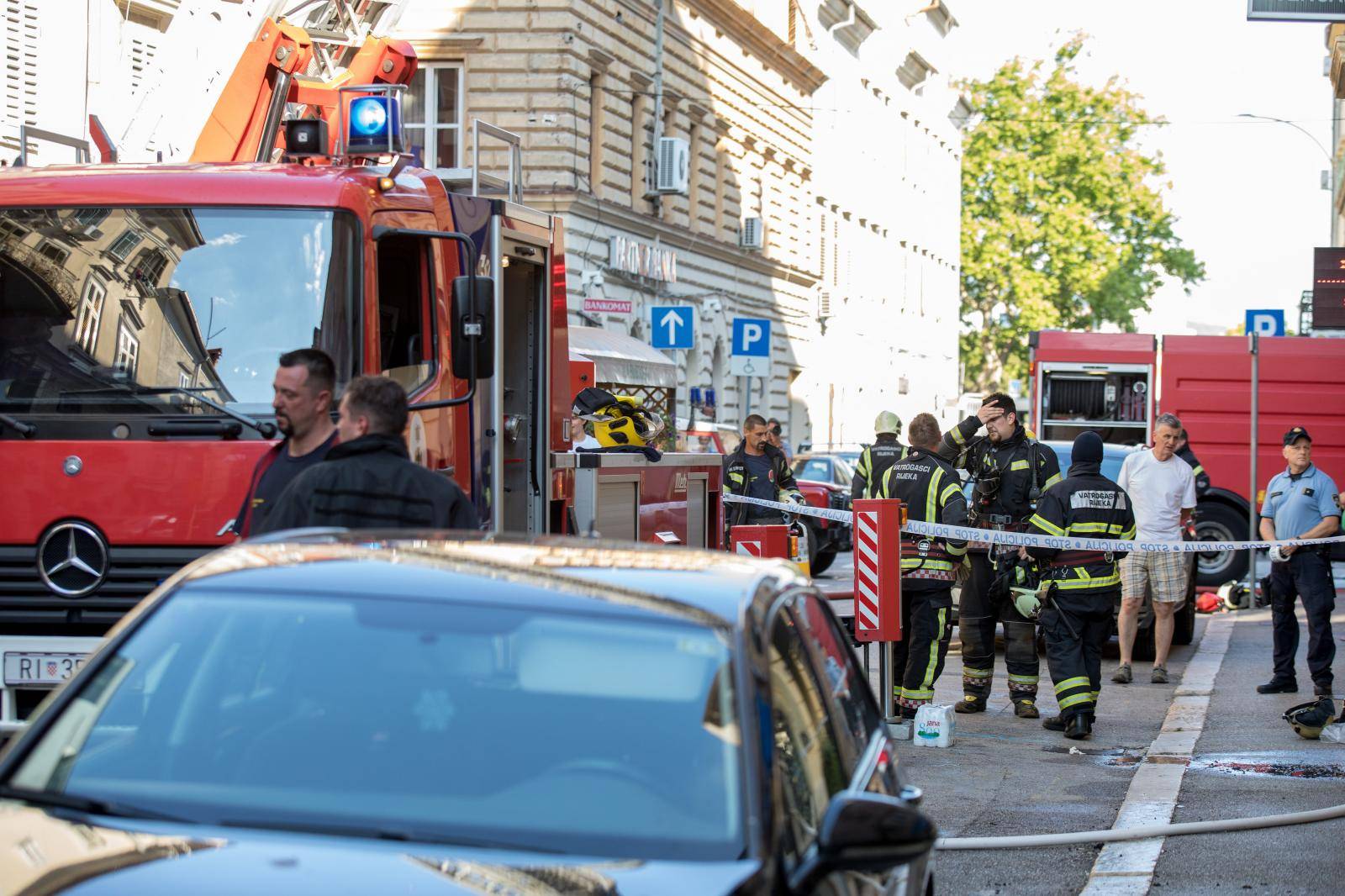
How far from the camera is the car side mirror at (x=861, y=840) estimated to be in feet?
11.4

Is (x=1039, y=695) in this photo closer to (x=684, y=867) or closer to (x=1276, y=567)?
(x=1276, y=567)

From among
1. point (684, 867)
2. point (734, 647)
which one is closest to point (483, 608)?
point (734, 647)

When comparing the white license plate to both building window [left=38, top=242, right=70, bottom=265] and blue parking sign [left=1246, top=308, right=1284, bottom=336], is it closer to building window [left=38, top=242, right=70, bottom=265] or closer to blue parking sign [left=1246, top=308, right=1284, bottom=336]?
building window [left=38, top=242, right=70, bottom=265]

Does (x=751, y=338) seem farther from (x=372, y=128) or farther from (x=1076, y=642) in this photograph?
(x=372, y=128)

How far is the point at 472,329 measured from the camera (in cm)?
797

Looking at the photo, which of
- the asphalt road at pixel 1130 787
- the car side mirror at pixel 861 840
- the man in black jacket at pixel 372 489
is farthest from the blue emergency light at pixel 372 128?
the car side mirror at pixel 861 840

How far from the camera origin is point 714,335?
3931cm

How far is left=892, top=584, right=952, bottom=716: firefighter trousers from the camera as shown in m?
11.1

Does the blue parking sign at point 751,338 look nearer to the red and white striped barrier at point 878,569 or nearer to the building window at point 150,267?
the red and white striped barrier at point 878,569

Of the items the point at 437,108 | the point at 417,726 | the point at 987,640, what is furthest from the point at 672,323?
the point at 417,726

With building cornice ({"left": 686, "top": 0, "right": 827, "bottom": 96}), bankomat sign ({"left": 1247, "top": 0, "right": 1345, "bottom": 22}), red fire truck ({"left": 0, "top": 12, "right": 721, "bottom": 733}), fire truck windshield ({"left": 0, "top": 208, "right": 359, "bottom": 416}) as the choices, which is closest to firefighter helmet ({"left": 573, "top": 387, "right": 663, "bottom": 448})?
red fire truck ({"left": 0, "top": 12, "right": 721, "bottom": 733})

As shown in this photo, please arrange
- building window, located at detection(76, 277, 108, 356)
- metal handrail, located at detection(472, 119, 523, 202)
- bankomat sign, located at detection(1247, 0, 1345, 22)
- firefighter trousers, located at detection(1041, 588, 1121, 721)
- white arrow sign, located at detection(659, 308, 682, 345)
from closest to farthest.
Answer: building window, located at detection(76, 277, 108, 356) → metal handrail, located at detection(472, 119, 523, 202) → firefighter trousers, located at detection(1041, 588, 1121, 721) → bankomat sign, located at detection(1247, 0, 1345, 22) → white arrow sign, located at detection(659, 308, 682, 345)

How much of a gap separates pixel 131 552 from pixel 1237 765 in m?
5.62

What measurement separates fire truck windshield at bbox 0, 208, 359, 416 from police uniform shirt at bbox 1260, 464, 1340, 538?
7002 mm
